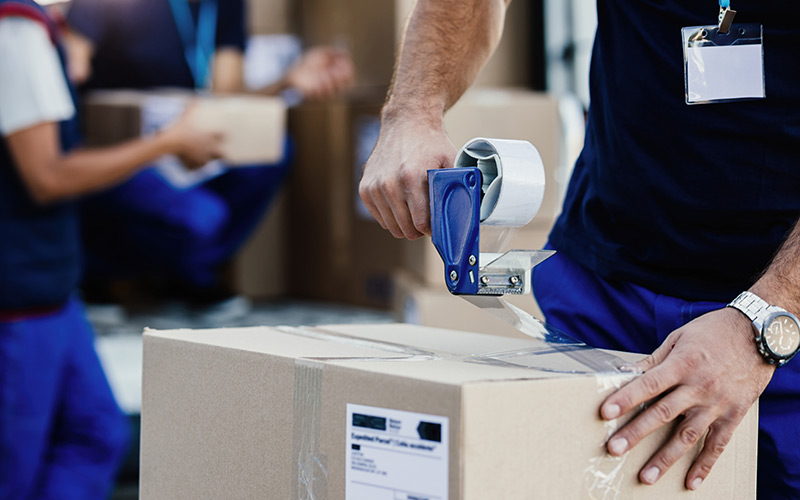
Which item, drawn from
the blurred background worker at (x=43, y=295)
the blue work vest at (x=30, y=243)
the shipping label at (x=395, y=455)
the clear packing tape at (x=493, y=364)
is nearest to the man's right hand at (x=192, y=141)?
the blurred background worker at (x=43, y=295)

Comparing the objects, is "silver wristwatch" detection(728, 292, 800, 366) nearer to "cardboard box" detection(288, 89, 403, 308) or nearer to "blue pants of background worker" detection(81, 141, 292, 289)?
"cardboard box" detection(288, 89, 403, 308)

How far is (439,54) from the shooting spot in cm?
108

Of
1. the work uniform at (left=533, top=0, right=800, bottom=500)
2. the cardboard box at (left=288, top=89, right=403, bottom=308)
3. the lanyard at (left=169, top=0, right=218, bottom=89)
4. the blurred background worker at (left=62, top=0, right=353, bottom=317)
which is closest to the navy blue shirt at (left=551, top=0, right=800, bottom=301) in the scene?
the work uniform at (left=533, top=0, right=800, bottom=500)

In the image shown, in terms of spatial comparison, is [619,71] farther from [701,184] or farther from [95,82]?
[95,82]

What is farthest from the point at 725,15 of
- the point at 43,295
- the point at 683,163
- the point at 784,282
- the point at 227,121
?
the point at 227,121

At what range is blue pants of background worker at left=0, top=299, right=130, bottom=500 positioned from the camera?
1.83 m

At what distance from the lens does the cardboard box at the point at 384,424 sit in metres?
0.67

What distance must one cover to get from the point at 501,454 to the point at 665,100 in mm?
462

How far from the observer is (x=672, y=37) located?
0.98 meters

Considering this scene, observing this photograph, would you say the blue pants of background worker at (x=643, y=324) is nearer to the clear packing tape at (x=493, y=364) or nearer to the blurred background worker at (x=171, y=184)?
the clear packing tape at (x=493, y=364)

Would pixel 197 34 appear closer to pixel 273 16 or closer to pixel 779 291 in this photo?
pixel 273 16

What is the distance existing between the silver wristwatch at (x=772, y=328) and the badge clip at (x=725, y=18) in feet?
0.89

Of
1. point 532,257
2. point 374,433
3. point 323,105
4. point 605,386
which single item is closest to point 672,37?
point 532,257

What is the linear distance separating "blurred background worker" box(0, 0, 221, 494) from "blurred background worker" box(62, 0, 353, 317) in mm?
1234
